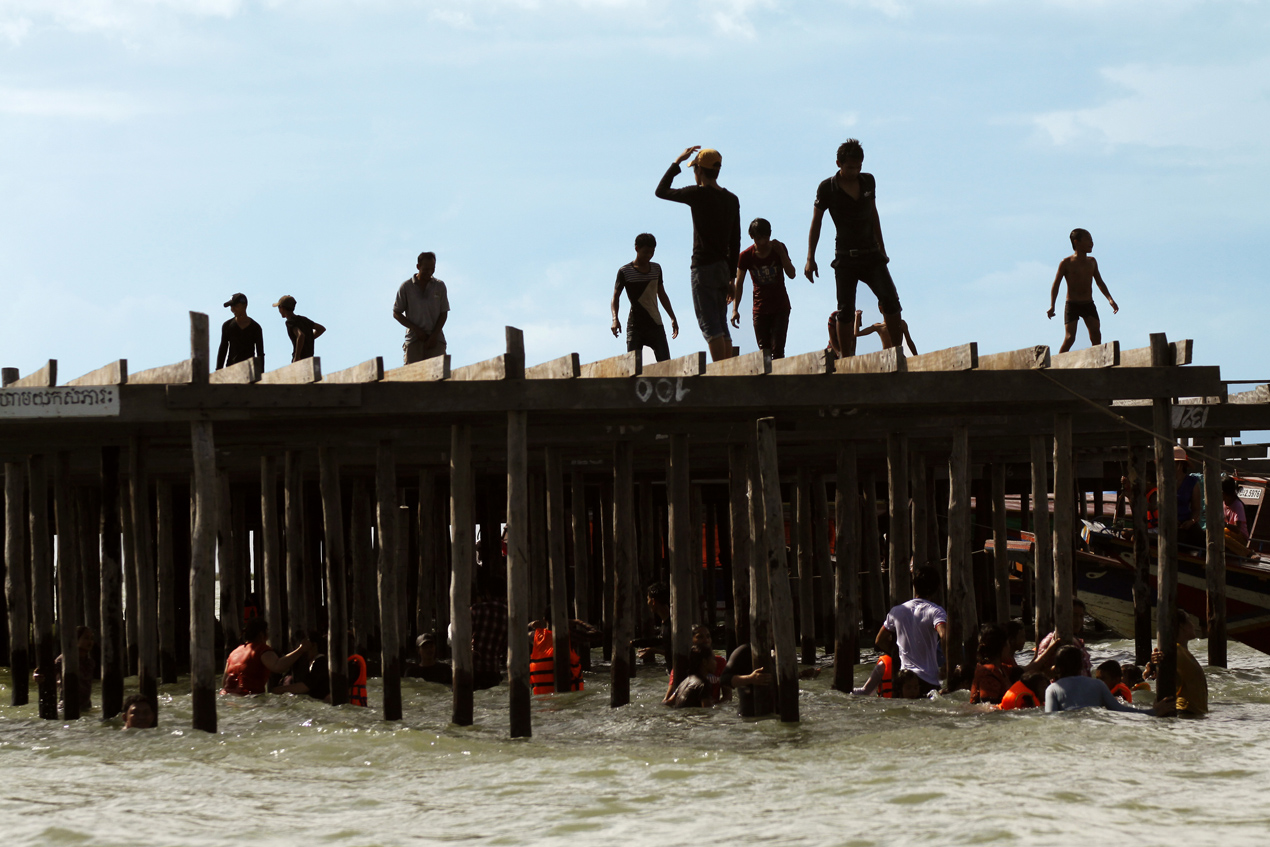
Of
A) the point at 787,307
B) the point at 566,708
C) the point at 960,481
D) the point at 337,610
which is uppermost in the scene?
the point at 787,307

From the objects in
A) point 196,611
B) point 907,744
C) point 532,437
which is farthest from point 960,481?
point 196,611

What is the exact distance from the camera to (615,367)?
1070cm

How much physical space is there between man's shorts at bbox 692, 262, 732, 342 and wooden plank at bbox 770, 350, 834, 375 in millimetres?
895

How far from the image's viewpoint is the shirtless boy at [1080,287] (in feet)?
45.4

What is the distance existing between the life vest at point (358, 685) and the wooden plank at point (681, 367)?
436 cm

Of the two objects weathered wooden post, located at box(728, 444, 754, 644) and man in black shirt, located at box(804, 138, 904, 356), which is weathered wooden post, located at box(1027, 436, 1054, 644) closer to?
weathered wooden post, located at box(728, 444, 754, 644)

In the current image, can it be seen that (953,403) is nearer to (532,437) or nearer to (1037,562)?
(1037,562)

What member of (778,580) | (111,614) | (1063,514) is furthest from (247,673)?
(1063,514)

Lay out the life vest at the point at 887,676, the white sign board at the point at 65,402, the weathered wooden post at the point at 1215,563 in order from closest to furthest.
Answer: the white sign board at the point at 65,402 → the life vest at the point at 887,676 → the weathered wooden post at the point at 1215,563

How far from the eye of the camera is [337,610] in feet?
42.5

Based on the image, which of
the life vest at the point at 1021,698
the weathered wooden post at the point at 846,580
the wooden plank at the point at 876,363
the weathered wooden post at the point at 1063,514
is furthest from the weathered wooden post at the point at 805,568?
the wooden plank at the point at 876,363

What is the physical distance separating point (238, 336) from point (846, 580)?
6048 mm

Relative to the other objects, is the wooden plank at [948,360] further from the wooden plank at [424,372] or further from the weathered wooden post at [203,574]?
the weathered wooden post at [203,574]

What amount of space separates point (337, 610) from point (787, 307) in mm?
4554
